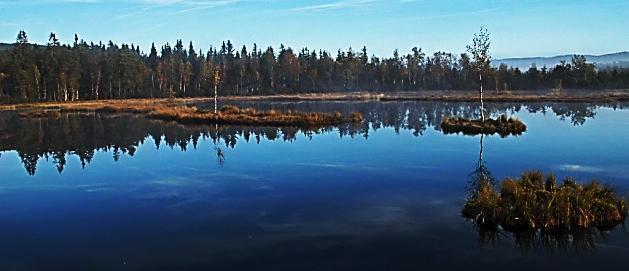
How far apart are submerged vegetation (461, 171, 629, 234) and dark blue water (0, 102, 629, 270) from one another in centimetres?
69

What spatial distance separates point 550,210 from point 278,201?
8.11 meters

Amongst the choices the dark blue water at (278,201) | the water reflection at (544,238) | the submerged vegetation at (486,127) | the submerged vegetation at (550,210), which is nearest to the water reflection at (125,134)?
the dark blue water at (278,201)

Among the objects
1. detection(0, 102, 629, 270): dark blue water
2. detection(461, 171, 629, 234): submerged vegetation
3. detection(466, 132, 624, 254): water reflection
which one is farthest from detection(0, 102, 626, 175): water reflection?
detection(466, 132, 624, 254): water reflection

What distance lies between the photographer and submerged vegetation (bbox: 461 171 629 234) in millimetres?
14258

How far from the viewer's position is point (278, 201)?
18.1m

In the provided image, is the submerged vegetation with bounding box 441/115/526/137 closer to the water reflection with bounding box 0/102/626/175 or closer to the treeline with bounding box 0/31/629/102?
the water reflection with bounding box 0/102/626/175

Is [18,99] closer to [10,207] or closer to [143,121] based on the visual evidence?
[143,121]

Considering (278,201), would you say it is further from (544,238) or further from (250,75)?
(250,75)

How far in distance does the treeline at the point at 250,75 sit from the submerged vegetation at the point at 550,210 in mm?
45600

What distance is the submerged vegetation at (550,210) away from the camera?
46.8 feet

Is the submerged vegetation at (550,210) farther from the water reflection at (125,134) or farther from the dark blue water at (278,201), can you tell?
the water reflection at (125,134)

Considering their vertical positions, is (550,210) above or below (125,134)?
below

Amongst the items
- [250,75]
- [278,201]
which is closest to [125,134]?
[278,201]

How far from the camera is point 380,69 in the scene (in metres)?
146
